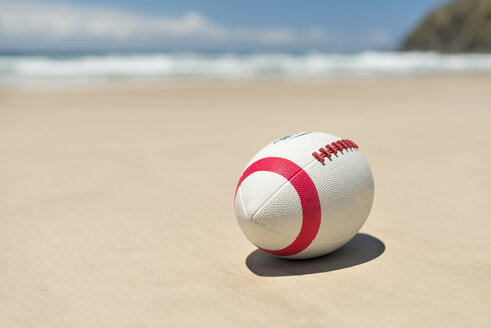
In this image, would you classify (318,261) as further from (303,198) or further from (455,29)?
(455,29)

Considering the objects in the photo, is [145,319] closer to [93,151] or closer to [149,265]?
[149,265]

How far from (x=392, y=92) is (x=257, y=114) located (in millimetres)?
6627

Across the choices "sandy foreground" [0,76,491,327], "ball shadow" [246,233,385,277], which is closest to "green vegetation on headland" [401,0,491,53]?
"sandy foreground" [0,76,491,327]

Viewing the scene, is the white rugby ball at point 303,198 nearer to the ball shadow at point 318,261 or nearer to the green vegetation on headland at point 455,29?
the ball shadow at point 318,261

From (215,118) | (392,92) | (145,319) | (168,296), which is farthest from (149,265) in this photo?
(392,92)

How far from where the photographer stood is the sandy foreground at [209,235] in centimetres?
274

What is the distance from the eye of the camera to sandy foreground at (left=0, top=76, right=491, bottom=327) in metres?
2.74

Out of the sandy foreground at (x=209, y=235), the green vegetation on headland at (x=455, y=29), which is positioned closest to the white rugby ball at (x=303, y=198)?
the sandy foreground at (x=209, y=235)

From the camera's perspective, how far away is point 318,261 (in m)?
3.42

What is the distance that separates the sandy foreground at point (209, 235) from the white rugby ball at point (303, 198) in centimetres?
22

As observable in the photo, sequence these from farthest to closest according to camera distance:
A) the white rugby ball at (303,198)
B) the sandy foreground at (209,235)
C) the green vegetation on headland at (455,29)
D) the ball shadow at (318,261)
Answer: the green vegetation on headland at (455,29) < the ball shadow at (318,261) < the white rugby ball at (303,198) < the sandy foreground at (209,235)

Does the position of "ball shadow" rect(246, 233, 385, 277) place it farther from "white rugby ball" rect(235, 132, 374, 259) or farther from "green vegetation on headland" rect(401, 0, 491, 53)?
"green vegetation on headland" rect(401, 0, 491, 53)

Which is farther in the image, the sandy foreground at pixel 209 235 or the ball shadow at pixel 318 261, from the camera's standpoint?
the ball shadow at pixel 318 261

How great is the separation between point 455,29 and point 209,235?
215 ft
